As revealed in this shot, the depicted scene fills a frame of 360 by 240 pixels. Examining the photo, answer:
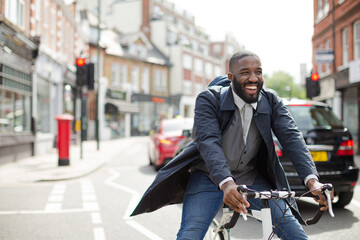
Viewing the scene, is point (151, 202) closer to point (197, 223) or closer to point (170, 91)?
point (197, 223)

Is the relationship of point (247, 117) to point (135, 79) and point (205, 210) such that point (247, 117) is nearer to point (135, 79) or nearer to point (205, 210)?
point (205, 210)

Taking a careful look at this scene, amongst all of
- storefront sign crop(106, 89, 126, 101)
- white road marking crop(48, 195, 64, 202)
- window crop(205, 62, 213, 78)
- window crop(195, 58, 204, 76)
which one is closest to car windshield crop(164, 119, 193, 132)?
white road marking crop(48, 195, 64, 202)

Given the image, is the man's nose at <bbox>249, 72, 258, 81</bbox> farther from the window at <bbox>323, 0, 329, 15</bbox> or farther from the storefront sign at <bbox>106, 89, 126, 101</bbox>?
the storefront sign at <bbox>106, 89, 126, 101</bbox>

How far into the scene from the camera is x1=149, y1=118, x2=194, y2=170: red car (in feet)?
36.2

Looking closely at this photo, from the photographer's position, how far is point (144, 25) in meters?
51.5

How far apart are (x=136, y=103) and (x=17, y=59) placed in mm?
28459

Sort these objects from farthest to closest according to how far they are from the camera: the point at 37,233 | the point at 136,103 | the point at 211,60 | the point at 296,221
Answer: the point at 211,60
the point at 136,103
the point at 37,233
the point at 296,221

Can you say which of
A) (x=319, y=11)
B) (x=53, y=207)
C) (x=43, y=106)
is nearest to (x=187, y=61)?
(x=319, y=11)

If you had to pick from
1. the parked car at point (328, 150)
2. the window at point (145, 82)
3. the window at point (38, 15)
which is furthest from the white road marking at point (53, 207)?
the window at point (145, 82)

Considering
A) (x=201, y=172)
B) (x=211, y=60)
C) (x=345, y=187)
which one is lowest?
(x=345, y=187)

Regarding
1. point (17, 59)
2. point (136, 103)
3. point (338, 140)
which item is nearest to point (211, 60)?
point (136, 103)

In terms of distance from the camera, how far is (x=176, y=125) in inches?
469

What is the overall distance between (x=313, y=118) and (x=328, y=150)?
52cm

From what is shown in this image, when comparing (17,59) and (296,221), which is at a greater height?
(17,59)
